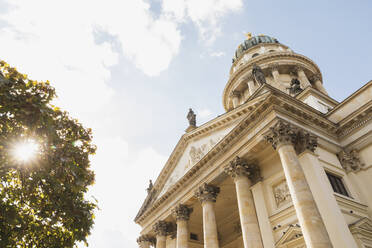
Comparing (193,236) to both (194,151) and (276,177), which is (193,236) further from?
(276,177)

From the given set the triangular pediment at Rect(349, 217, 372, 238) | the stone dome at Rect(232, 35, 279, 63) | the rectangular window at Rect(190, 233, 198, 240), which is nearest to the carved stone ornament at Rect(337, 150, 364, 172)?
the triangular pediment at Rect(349, 217, 372, 238)

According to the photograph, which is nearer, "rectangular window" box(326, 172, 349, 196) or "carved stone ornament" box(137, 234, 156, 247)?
"rectangular window" box(326, 172, 349, 196)

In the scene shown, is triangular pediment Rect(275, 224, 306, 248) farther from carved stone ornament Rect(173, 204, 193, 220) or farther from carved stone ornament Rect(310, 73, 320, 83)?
carved stone ornament Rect(310, 73, 320, 83)

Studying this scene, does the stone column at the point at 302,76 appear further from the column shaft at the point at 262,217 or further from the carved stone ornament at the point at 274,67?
the column shaft at the point at 262,217

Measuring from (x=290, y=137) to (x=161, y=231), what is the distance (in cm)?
1269

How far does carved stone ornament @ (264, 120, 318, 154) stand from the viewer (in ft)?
42.8

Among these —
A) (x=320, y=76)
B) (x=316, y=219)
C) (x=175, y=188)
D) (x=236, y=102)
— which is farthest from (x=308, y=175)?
(x=320, y=76)

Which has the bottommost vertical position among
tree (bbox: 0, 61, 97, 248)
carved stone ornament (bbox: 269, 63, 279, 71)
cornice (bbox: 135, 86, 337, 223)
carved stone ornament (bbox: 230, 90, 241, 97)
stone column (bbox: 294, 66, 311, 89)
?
tree (bbox: 0, 61, 97, 248)

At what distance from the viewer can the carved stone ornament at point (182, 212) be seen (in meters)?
18.9

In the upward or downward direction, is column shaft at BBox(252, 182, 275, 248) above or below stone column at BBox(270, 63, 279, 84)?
below

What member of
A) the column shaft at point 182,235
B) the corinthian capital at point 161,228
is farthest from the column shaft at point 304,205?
the corinthian capital at point 161,228

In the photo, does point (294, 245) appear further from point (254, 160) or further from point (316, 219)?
point (254, 160)

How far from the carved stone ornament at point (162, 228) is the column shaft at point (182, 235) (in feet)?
8.71

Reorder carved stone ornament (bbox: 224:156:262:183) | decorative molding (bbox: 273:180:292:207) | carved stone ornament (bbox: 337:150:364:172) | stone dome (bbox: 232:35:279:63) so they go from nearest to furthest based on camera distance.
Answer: decorative molding (bbox: 273:180:292:207) < carved stone ornament (bbox: 337:150:364:172) < carved stone ornament (bbox: 224:156:262:183) < stone dome (bbox: 232:35:279:63)
